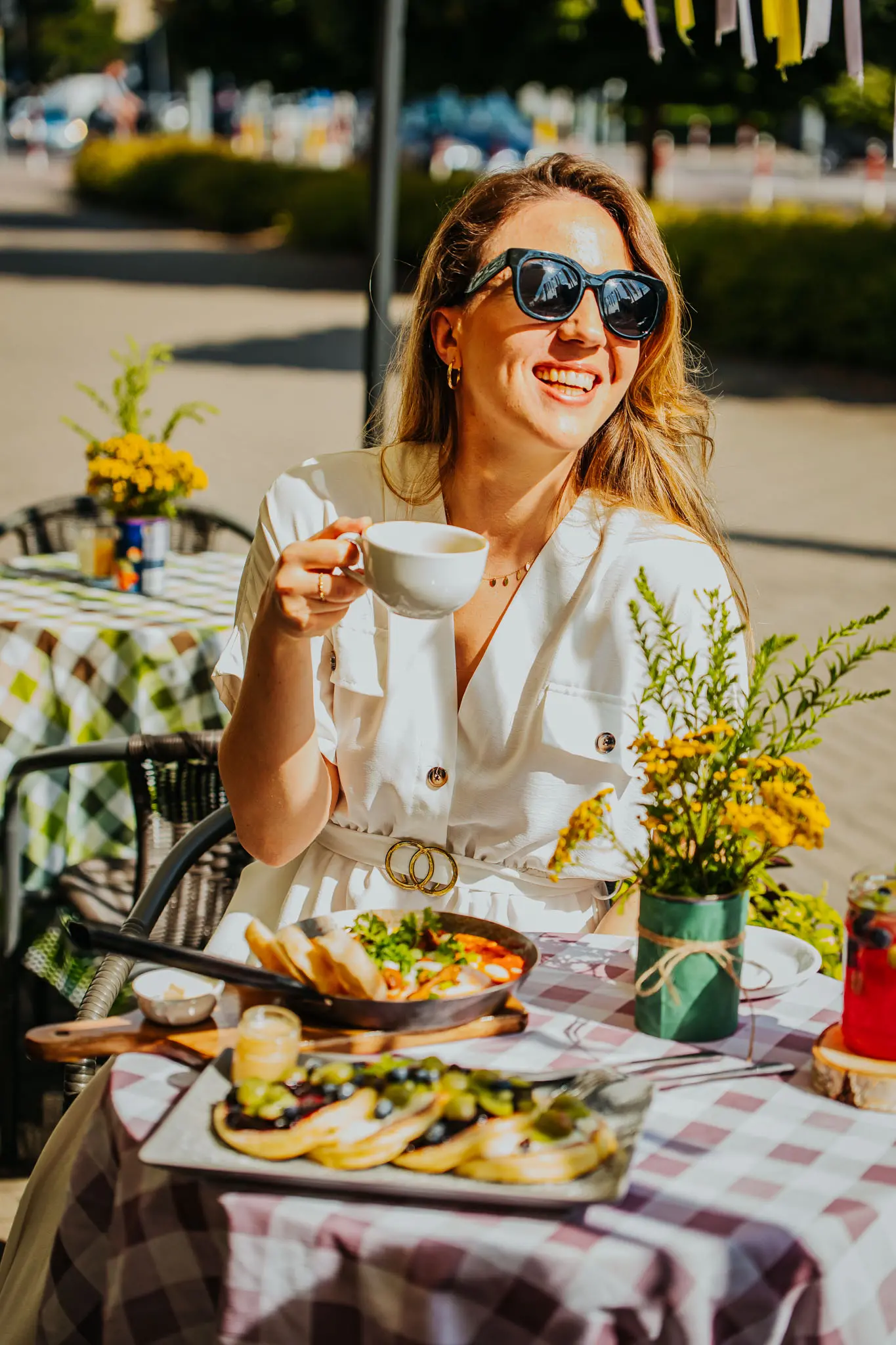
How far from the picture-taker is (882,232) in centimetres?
1475

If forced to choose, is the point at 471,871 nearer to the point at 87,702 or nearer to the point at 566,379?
the point at 566,379

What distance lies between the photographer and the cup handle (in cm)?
192

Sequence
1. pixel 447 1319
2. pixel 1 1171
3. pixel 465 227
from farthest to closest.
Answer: pixel 1 1171 → pixel 465 227 → pixel 447 1319

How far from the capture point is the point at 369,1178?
1.56 metres

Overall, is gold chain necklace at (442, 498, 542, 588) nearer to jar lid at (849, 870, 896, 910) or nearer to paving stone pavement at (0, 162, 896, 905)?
paving stone pavement at (0, 162, 896, 905)

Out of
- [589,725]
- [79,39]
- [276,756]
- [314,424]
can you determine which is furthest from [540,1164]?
[79,39]

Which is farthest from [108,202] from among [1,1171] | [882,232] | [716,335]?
[1,1171]

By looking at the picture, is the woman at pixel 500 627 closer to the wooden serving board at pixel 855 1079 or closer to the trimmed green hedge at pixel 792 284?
the wooden serving board at pixel 855 1079

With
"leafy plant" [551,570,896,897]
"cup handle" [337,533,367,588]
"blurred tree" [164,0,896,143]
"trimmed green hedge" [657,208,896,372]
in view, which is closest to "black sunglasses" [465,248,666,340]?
Result: "cup handle" [337,533,367,588]

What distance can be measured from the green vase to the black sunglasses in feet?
3.25

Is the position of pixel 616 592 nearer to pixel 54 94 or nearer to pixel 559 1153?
pixel 559 1153

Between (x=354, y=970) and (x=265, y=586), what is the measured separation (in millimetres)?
851

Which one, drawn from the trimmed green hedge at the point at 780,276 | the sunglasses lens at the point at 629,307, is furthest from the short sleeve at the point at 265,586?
the trimmed green hedge at the point at 780,276

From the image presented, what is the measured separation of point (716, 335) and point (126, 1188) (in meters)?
15.8
